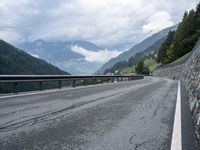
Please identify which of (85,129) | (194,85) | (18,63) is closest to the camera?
(85,129)

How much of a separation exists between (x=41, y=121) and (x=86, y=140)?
2016mm

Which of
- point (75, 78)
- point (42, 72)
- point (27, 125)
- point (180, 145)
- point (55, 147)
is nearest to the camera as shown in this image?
point (55, 147)

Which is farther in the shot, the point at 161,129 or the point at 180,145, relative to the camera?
the point at 161,129

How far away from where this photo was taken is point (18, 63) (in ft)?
522

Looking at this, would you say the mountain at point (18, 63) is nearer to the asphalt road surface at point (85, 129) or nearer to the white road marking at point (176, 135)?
the asphalt road surface at point (85, 129)

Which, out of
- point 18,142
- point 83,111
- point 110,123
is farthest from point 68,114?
point 18,142

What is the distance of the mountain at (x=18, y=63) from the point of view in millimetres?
143250

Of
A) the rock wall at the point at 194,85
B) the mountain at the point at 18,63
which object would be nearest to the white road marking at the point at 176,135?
the rock wall at the point at 194,85

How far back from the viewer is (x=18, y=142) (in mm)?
5406

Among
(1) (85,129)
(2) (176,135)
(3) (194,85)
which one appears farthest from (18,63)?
(2) (176,135)

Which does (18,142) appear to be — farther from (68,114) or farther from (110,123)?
(68,114)

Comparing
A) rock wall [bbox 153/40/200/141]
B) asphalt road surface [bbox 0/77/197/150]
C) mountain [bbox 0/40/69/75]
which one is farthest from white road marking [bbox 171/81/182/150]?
mountain [bbox 0/40/69/75]

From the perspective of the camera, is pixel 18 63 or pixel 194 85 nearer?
pixel 194 85

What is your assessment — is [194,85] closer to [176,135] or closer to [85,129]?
[176,135]
